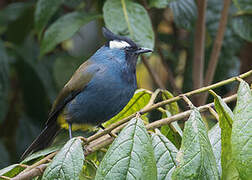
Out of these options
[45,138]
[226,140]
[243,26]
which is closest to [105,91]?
[45,138]

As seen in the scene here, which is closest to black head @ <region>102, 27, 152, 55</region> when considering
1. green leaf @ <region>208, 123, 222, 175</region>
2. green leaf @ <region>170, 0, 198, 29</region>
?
green leaf @ <region>170, 0, 198, 29</region>

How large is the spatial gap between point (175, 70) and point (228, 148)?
265 cm

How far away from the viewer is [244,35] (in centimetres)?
269

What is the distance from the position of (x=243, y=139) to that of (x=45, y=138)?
139 centimetres

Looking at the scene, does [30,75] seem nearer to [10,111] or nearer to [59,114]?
[10,111]

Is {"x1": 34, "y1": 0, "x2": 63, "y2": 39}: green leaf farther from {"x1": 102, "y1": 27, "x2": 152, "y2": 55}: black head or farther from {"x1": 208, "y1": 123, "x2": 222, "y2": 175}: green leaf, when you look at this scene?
{"x1": 208, "y1": 123, "x2": 222, "y2": 175}: green leaf

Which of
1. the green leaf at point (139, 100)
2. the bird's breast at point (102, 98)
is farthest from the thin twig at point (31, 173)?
the bird's breast at point (102, 98)

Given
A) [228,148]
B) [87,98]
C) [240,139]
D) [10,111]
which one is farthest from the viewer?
[10,111]

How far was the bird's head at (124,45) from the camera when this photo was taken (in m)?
2.20

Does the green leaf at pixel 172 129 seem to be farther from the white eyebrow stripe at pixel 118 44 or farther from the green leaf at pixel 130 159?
the white eyebrow stripe at pixel 118 44

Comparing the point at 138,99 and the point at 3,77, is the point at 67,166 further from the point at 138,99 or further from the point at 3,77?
the point at 3,77

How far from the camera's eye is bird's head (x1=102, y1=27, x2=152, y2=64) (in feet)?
7.23

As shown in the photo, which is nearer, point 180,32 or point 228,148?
point 228,148

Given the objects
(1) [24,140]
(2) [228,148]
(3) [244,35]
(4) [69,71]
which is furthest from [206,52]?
(2) [228,148]
